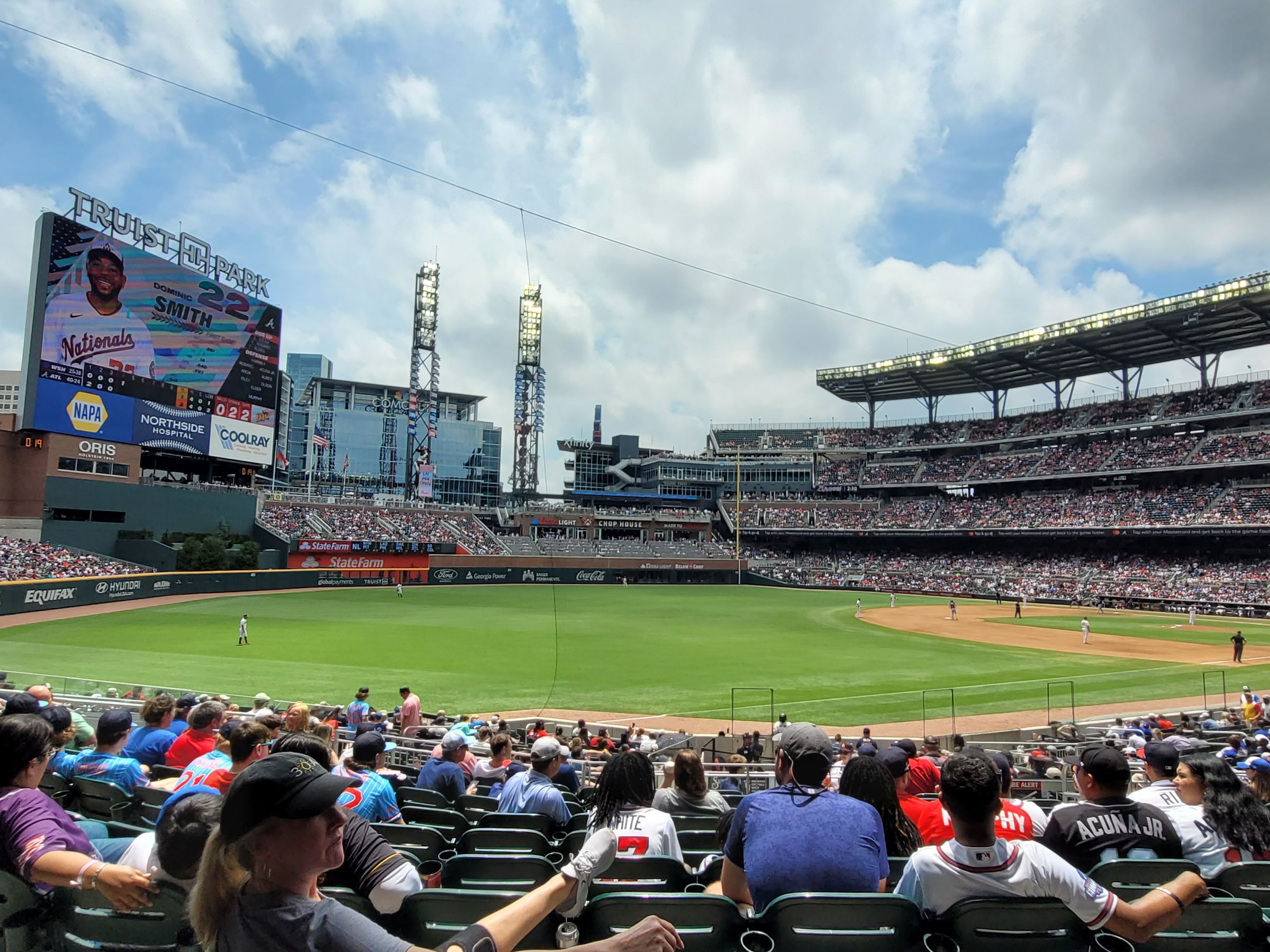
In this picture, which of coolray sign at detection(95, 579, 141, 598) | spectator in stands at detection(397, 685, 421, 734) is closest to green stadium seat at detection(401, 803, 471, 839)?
spectator in stands at detection(397, 685, 421, 734)

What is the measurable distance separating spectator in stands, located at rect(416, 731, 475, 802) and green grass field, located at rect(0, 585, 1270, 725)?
11.7m

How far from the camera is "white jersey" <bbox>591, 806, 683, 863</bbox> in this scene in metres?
4.29

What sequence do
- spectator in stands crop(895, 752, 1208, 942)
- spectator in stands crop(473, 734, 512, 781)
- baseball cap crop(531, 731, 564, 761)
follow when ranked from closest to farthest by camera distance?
1. spectator in stands crop(895, 752, 1208, 942)
2. baseball cap crop(531, 731, 564, 761)
3. spectator in stands crop(473, 734, 512, 781)

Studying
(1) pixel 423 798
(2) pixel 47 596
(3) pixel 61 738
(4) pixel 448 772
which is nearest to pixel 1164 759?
(1) pixel 423 798

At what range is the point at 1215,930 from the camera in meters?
3.48

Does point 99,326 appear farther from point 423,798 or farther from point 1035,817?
point 1035,817

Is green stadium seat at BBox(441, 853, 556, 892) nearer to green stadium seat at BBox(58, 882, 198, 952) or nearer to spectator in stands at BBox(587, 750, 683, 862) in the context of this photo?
spectator in stands at BBox(587, 750, 683, 862)

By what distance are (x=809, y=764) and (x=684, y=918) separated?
1.08 metres

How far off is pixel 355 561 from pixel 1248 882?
6921 centimetres

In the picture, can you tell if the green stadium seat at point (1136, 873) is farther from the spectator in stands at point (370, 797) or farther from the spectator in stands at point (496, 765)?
the spectator in stands at point (496, 765)

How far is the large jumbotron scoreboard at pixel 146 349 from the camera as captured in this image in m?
45.7

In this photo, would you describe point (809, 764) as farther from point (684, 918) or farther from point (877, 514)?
point (877, 514)

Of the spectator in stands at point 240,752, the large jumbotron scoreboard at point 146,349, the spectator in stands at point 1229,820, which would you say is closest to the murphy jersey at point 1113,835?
the spectator in stands at point 1229,820

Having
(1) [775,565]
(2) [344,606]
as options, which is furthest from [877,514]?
(2) [344,606]
